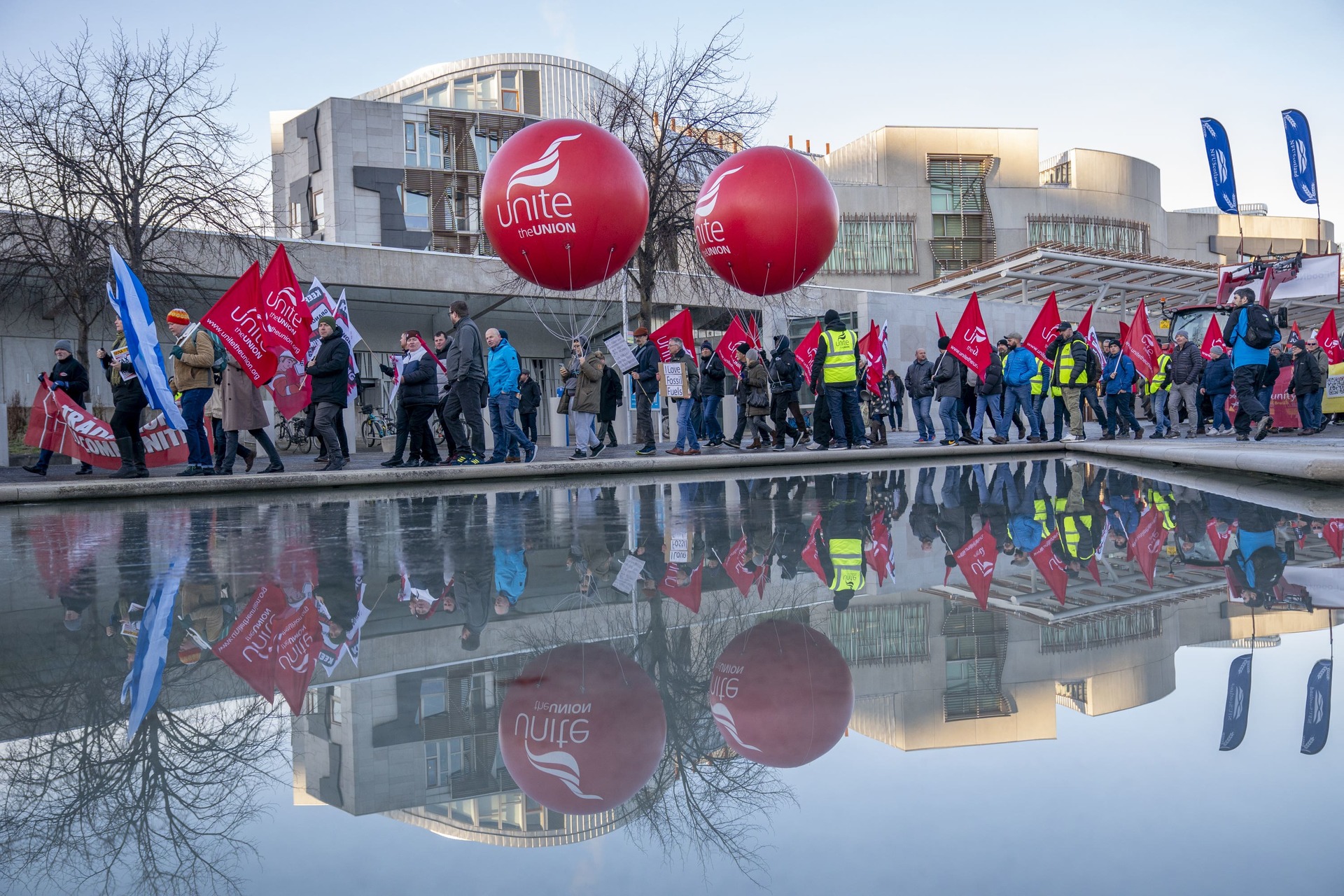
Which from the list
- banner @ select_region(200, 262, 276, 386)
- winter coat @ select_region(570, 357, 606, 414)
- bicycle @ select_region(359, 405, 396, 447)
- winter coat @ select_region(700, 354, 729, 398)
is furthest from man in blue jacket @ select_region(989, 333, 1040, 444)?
bicycle @ select_region(359, 405, 396, 447)

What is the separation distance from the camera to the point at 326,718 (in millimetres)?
2623

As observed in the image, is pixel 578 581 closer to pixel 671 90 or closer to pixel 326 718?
pixel 326 718

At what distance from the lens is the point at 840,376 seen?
15438 millimetres

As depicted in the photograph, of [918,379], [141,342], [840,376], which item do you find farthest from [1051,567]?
[918,379]

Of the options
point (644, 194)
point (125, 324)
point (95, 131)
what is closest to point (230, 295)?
point (125, 324)

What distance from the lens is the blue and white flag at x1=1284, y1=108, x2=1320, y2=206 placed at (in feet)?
79.9

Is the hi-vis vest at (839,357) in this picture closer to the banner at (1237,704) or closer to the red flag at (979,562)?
the red flag at (979,562)

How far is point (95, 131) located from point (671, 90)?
10.7m

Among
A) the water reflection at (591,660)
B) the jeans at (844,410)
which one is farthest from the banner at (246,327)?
the jeans at (844,410)

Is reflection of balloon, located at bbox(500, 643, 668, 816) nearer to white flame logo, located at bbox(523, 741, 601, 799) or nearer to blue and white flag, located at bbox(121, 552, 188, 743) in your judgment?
white flame logo, located at bbox(523, 741, 601, 799)

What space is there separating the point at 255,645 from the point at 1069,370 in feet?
51.0

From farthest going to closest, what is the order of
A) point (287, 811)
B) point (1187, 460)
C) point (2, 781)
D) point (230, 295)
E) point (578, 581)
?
point (230, 295) < point (1187, 460) < point (578, 581) < point (2, 781) < point (287, 811)

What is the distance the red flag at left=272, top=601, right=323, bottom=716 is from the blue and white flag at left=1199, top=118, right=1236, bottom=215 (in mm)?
27424

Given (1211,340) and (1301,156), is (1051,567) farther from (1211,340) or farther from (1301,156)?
(1301,156)
